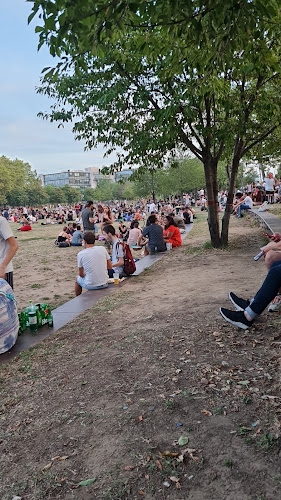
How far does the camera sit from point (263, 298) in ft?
13.2

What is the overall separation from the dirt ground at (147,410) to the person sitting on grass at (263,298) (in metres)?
0.14

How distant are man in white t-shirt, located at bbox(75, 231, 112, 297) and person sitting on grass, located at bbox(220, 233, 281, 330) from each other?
9.47ft

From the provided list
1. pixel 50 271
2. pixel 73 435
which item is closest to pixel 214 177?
pixel 50 271

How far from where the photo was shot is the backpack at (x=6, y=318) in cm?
441

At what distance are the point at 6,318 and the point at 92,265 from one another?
2.71 metres

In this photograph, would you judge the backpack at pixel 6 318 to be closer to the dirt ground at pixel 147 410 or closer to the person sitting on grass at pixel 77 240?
the dirt ground at pixel 147 410

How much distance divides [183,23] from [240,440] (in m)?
3.00

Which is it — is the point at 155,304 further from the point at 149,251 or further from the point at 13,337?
the point at 149,251

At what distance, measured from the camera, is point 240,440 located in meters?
2.52

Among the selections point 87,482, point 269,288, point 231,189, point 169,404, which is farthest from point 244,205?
point 87,482

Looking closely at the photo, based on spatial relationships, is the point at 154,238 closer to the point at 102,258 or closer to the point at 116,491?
the point at 102,258

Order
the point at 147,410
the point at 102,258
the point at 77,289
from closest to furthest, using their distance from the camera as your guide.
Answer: the point at 147,410 → the point at 102,258 → the point at 77,289

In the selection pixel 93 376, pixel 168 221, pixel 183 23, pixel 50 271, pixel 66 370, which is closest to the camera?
pixel 183 23

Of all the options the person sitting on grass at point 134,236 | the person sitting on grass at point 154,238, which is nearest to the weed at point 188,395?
the person sitting on grass at point 154,238
